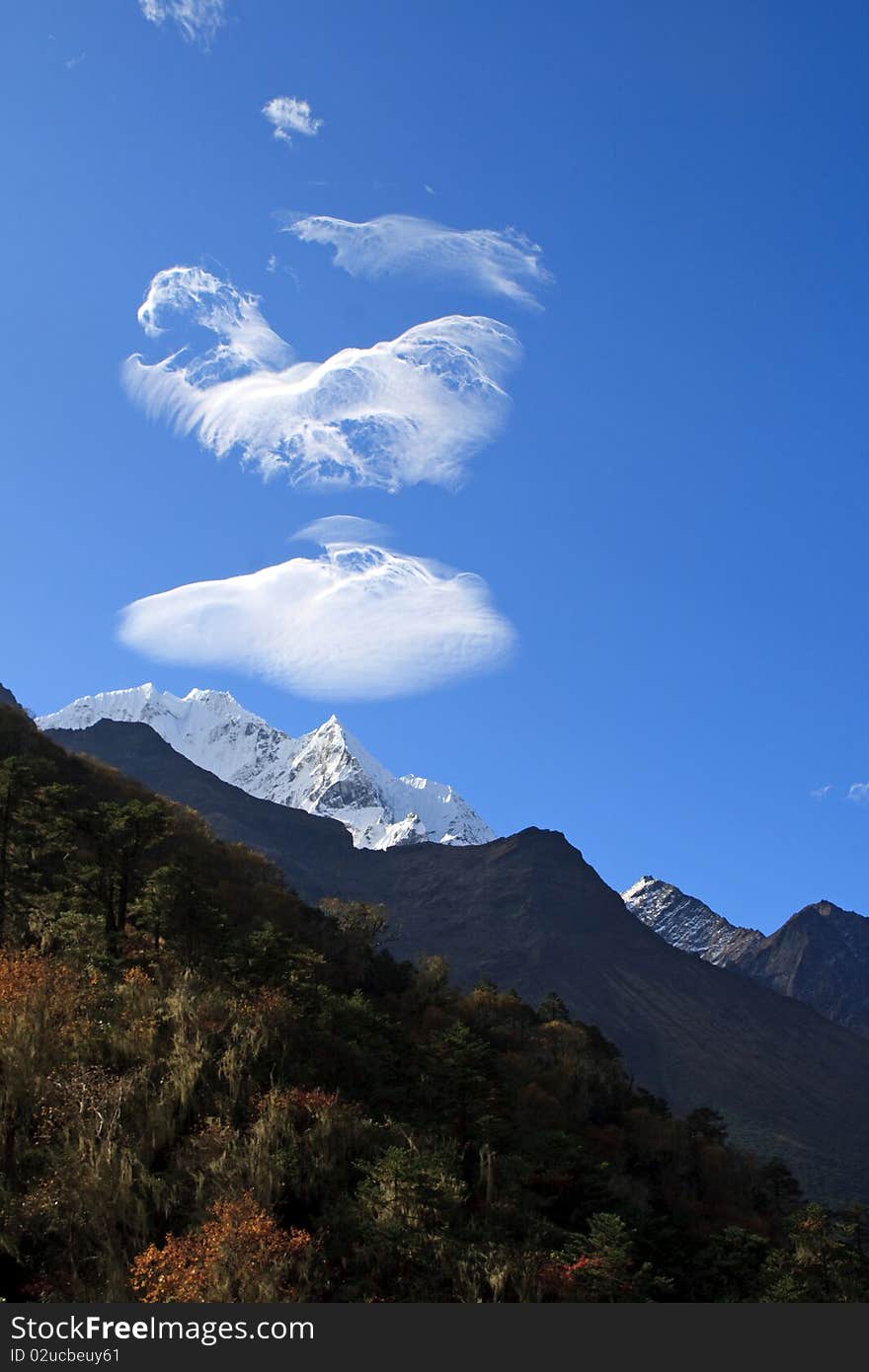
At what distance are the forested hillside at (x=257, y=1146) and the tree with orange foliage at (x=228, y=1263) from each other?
0.18ft

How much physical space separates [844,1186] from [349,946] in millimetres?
110686

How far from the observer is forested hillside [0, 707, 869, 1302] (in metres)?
24.7

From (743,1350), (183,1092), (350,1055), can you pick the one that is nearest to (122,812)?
(350,1055)

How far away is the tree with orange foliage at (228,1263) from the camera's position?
22.5 metres

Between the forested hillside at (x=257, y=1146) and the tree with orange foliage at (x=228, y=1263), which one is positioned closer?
the tree with orange foliage at (x=228, y=1263)

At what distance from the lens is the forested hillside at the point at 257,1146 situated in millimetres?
24719

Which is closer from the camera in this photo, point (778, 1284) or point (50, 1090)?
point (50, 1090)

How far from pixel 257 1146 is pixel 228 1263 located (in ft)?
15.7

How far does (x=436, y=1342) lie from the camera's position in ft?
68.7

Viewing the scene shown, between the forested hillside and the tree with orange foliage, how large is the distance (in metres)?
0.06

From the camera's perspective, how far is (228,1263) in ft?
75.7

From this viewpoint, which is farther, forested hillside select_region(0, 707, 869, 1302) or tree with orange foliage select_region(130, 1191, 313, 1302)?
forested hillside select_region(0, 707, 869, 1302)

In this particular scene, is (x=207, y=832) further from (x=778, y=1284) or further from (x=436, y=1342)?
(x=436, y=1342)

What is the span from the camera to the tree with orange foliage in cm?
2255
